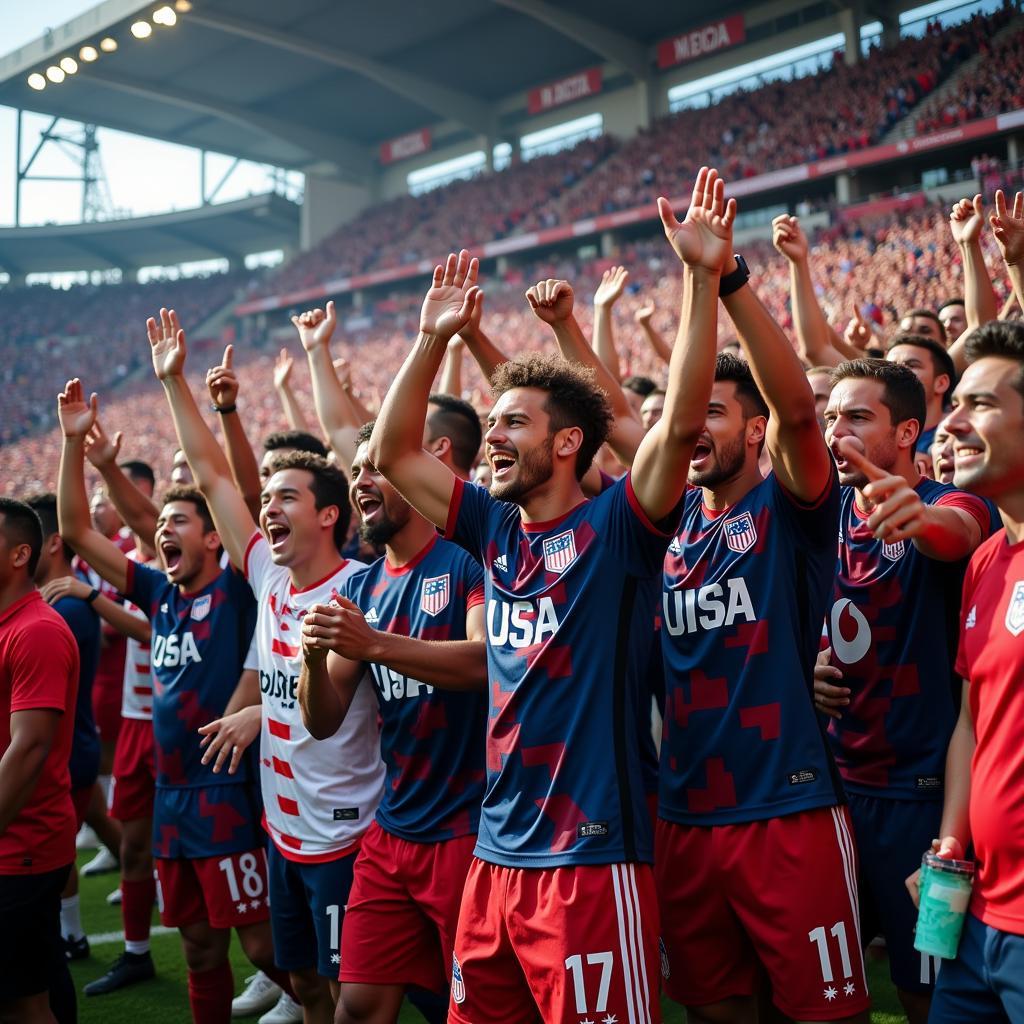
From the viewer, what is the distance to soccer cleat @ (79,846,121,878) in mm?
7609

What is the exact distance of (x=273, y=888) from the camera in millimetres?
4023

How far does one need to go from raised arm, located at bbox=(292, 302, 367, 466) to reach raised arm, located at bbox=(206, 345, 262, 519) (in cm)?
39

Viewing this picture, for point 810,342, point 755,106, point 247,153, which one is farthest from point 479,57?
point 810,342

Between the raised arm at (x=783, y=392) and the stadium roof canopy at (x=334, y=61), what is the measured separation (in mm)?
27010

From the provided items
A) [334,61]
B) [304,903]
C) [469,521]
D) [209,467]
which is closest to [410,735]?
[469,521]

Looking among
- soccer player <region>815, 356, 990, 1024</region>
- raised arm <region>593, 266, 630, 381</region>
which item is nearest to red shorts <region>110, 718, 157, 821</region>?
raised arm <region>593, 266, 630, 381</region>

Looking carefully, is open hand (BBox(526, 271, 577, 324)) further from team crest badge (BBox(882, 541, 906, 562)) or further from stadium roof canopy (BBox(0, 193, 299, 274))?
stadium roof canopy (BBox(0, 193, 299, 274))

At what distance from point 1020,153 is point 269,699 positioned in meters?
21.4

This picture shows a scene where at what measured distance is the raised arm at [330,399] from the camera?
504cm

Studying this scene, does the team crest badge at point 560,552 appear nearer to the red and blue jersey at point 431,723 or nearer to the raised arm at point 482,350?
the red and blue jersey at point 431,723

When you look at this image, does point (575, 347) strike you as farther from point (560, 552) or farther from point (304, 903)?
point (304, 903)

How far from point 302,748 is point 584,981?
5.23ft

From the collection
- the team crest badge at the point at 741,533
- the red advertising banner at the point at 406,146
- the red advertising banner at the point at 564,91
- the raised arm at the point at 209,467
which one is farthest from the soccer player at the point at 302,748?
the red advertising banner at the point at 406,146

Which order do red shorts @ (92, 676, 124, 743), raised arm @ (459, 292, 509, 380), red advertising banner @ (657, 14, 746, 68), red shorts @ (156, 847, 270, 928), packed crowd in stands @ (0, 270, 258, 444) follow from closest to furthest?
raised arm @ (459, 292, 509, 380) < red shorts @ (156, 847, 270, 928) < red shorts @ (92, 676, 124, 743) < red advertising banner @ (657, 14, 746, 68) < packed crowd in stands @ (0, 270, 258, 444)
